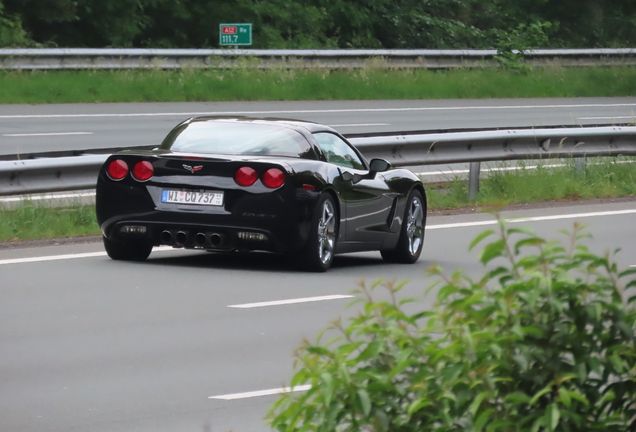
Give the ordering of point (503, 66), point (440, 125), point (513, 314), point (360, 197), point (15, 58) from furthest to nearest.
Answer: point (503, 66) → point (15, 58) → point (440, 125) → point (360, 197) → point (513, 314)

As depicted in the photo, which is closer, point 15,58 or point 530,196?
point 530,196

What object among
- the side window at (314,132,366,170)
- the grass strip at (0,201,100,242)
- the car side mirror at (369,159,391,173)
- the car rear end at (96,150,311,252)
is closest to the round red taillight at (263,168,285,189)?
the car rear end at (96,150,311,252)

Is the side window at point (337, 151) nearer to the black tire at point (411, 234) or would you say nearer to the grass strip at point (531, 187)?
the black tire at point (411, 234)

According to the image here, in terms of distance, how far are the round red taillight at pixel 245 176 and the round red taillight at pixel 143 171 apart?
722 millimetres

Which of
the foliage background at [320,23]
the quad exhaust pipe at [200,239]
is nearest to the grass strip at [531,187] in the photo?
the quad exhaust pipe at [200,239]

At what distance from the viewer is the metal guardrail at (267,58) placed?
31.9 m

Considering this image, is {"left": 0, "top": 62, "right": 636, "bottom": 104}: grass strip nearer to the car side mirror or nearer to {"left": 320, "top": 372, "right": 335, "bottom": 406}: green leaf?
the car side mirror

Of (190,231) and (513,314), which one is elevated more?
(513,314)

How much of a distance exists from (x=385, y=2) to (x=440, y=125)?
25.9 meters

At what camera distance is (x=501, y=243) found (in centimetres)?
336

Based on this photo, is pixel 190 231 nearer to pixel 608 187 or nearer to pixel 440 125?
pixel 608 187

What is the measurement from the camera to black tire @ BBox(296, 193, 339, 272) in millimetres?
11156

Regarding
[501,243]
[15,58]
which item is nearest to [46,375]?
[501,243]

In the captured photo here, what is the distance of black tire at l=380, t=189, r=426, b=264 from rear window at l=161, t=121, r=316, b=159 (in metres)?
1.59
